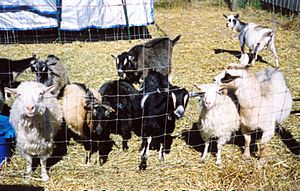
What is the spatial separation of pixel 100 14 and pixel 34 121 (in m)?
6.51

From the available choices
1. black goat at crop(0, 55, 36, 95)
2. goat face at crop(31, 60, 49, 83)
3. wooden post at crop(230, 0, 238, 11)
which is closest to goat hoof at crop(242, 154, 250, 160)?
goat face at crop(31, 60, 49, 83)

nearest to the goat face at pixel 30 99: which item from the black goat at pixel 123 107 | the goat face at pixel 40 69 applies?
the black goat at pixel 123 107

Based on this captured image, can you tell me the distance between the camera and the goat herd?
13.7 feet

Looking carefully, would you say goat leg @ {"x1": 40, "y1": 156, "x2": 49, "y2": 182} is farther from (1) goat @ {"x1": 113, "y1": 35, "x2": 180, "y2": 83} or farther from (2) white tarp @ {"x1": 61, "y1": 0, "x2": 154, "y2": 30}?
(2) white tarp @ {"x1": 61, "y1": 0, "x2": 154, "y2": 30}

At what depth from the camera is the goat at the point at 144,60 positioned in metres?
6.89

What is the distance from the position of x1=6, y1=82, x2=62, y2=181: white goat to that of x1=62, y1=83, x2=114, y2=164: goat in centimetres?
35

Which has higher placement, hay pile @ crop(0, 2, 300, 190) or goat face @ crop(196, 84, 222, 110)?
goat face @ crop(196, 84, 222, 110)

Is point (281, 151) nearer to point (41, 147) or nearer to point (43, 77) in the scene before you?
point (41, 147)

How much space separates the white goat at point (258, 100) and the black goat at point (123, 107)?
1.31 meters

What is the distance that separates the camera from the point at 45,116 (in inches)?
168

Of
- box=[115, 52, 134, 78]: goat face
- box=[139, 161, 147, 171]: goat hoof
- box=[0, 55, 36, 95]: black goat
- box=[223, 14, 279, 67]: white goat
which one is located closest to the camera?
box=[139, 161, 147, 171]: goat hoof

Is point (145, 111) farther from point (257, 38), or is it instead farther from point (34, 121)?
point (257, 38)

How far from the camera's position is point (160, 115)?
4.75 metres

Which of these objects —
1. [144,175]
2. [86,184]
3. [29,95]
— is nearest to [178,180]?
[144,175]
